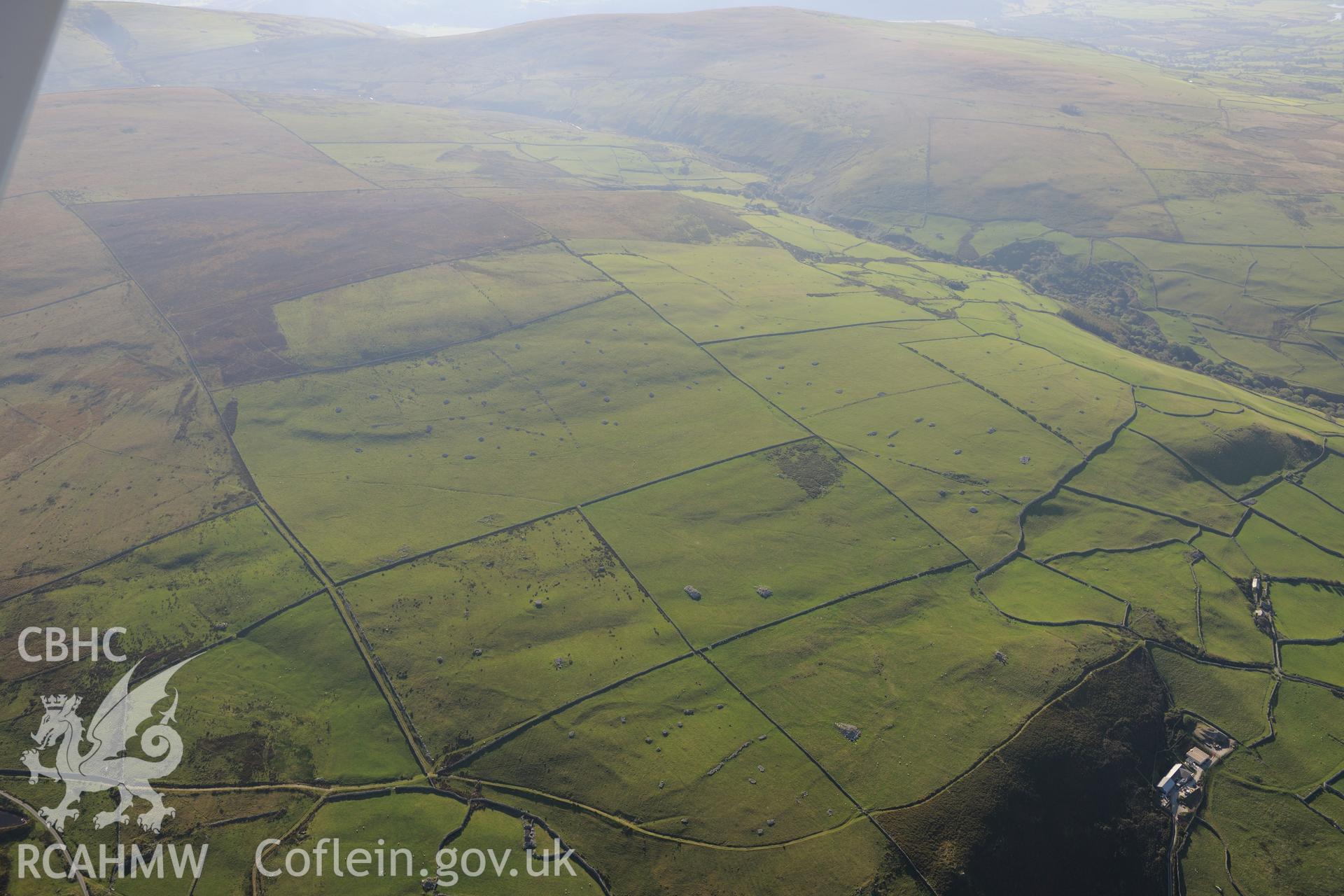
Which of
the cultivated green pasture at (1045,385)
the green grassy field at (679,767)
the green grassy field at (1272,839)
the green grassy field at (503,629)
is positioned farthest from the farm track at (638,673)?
the green grassy field at (1272,839)

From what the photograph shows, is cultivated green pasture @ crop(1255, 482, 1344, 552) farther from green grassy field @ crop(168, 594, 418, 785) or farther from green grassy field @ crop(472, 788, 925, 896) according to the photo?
green grassy field @ crop(168, 594, 418, 785)

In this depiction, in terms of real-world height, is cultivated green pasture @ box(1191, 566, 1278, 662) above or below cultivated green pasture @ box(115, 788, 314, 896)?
below

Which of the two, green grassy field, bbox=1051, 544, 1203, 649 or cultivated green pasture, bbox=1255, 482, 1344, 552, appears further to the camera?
cultivated green pasture, bbox=1255, 482, 1344, 552

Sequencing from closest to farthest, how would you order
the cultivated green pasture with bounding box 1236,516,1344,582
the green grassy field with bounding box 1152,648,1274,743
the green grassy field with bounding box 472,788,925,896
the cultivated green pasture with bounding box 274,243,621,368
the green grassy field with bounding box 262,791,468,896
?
the green grassy field with bounding box 262,791,468,896 → the green grassy field with bounding box 472,788,925,896 → the green grassy field with bounding box 1152,648,1274,743 → the cultivated green pasture with bounding box 1236,516,1344,582 → the cultivated green pasture with bounding box 274,243,621,368

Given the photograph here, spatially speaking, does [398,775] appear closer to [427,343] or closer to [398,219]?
[427,343]

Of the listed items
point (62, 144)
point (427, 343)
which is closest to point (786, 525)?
point (427, 343)

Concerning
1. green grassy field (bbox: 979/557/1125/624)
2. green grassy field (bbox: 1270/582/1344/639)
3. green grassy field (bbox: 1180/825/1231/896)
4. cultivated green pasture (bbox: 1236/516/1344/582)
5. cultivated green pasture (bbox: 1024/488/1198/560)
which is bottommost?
green grassy field (bbox: 1180/825/1231/896)

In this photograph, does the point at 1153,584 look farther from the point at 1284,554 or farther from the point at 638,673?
the point at 638,673

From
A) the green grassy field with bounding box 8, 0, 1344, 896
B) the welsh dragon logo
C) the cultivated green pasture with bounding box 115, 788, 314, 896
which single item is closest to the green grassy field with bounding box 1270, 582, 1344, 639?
the green grassy field with bounding box 8, 0, 1344, 896
